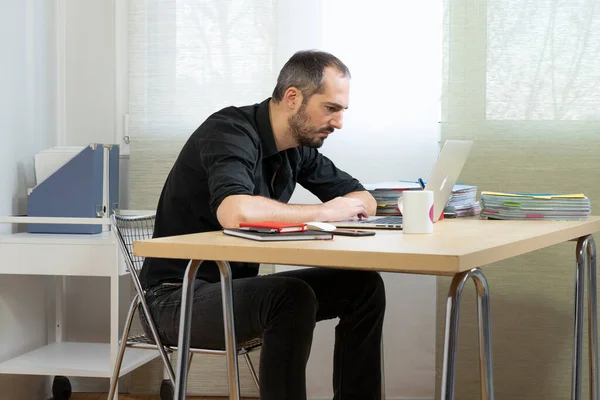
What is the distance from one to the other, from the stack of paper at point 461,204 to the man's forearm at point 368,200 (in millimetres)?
212

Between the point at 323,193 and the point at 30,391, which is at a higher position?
the point at 323,193

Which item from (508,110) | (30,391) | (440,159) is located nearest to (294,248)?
(440,159)

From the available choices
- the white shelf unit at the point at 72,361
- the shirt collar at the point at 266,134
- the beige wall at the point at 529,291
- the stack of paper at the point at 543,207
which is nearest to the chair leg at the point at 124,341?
the white shelf unit at the point at 72,361

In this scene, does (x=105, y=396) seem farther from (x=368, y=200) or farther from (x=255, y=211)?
(x=255, y=211)

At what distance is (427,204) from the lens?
1.89m

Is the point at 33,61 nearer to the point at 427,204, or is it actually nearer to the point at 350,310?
the point at 350,310

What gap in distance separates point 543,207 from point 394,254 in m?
1.13

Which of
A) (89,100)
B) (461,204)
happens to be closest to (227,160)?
(461,204)

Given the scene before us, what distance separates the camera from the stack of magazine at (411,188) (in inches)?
100

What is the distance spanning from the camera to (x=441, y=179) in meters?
2.19

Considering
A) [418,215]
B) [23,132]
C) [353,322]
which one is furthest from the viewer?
[23,132]

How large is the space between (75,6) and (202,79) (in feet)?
2.04

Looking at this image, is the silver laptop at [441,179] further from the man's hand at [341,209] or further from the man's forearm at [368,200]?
the man's forearm at [368,200]

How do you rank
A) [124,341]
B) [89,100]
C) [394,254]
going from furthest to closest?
[89,100] → [124,341] → [394,254]
